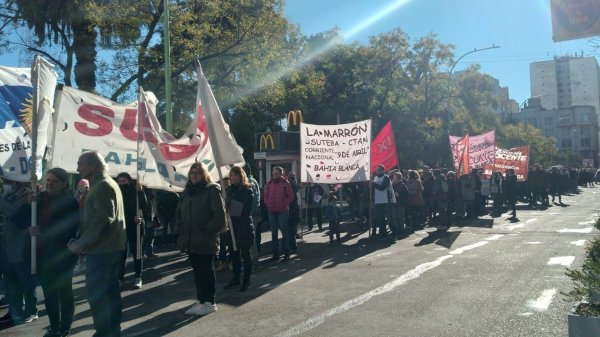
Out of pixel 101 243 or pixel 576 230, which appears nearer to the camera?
pixel 101 243

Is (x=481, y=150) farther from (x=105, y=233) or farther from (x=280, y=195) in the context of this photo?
(x=105, y=233)

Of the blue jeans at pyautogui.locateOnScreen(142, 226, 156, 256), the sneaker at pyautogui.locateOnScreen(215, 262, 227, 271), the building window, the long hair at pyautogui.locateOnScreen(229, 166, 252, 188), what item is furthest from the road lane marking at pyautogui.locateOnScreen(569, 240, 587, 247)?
the building window

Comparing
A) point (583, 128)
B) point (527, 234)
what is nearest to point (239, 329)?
point (527, 234)

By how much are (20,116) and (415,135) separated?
33530 millimetres

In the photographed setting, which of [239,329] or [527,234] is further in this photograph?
[527,234]

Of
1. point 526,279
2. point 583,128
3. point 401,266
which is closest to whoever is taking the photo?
point 526,279

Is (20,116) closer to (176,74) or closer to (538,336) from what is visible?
(538,336)

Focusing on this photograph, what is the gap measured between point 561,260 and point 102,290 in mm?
7654

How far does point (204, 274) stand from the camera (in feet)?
21.9

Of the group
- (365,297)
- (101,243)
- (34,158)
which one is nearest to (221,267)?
(365,297)

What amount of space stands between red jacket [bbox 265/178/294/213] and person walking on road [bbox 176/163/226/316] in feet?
12.8

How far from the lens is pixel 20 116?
7.35m

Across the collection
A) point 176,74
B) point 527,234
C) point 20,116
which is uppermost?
point 176,74

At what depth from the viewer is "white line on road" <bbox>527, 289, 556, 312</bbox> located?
654 centimetres
